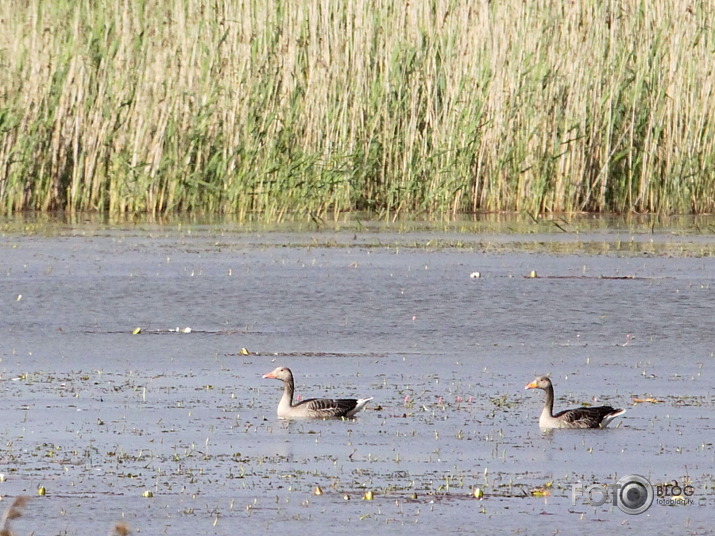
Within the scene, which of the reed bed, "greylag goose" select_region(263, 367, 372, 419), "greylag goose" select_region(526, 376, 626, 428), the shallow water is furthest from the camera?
the reed bed

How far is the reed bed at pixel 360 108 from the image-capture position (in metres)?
19.6

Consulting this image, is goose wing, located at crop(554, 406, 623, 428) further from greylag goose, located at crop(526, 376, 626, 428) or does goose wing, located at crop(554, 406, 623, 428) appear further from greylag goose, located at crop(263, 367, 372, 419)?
greylag goose, located at crop(263, 367, 372, 419)

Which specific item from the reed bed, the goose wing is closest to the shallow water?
the goose wing

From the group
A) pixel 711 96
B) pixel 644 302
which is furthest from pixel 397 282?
pixel 711 96

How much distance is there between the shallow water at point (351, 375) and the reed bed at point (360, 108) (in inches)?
70.4

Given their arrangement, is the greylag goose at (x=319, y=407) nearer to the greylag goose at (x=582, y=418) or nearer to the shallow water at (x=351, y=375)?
the shallow water at (x=351, y=375)

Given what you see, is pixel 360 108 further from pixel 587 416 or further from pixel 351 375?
pixel 587 416

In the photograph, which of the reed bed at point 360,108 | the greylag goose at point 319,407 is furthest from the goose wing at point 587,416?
the reed bed at point 360,108

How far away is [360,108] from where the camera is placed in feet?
64.8

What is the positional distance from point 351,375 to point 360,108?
33.1 feet

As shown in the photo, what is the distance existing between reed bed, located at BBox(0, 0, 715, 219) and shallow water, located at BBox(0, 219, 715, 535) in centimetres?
179

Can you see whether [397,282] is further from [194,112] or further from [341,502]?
[341,502]

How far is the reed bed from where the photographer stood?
19578 millimetres

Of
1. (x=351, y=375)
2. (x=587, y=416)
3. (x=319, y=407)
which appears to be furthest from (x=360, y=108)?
(x=587, y=416)
